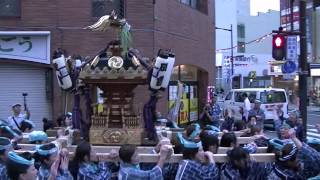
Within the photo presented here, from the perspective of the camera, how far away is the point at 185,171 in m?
5.56

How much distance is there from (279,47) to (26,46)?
9.00 m

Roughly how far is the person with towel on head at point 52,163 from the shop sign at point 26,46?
43.1ft

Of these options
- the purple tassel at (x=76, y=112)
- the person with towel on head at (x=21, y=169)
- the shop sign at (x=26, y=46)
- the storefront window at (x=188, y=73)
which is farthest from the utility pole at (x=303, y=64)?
the storefront window at (x=188, y=73)

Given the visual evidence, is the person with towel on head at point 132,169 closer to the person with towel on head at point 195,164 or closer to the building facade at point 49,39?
the person with towel on head at point 195,164

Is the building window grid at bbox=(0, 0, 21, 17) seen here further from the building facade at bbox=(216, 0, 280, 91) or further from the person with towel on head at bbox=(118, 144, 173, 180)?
the building facade at bbox=(216, 0, 280, 91)

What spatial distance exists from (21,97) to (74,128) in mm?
11313

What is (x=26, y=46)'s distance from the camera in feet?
60.4

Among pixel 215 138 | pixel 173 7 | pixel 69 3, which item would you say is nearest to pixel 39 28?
pixel 69 3

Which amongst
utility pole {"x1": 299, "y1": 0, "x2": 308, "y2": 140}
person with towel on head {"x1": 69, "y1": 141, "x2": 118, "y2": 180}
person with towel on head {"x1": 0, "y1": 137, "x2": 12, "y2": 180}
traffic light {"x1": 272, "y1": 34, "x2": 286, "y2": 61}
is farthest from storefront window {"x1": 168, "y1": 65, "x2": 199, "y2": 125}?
person with towel on head {"x1": 0, "y1": 137, "x2": 12, "y2": 180}

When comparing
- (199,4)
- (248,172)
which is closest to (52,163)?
(248,172)

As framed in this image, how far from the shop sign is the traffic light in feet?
27.2

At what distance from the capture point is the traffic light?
511 inches

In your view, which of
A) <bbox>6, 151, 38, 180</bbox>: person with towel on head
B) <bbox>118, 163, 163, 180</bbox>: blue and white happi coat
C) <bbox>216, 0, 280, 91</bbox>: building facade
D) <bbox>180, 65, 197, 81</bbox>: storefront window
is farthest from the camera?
<bbox>216, 0, 280, 91</bbox>: building facade

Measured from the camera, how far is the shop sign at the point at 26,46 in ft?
59.9
